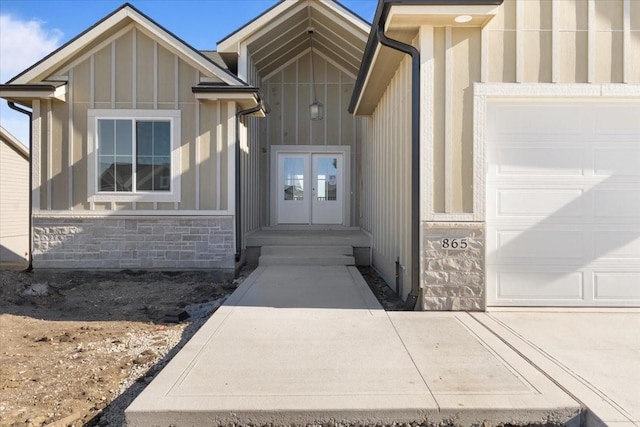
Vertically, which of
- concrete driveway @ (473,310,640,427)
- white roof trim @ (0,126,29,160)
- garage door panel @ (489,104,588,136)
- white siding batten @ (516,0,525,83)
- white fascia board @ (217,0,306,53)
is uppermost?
white fascia board @ (217,0,306,53)

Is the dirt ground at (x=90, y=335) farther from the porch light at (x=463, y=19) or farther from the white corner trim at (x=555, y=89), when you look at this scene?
the porch light at (x=463, y=19)

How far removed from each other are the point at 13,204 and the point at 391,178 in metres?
16.3

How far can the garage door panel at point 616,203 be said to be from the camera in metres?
5.11

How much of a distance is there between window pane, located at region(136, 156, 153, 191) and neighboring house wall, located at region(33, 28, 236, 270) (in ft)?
0.83

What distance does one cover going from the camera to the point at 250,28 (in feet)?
31.1

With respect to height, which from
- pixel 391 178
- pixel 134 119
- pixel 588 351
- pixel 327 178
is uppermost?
pixel 134 119

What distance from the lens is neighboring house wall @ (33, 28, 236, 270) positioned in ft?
28.4

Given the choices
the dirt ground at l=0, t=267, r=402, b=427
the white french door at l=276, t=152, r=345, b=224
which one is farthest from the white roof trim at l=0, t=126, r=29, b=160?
the white french door at l=276, t=152, r=345, b=224

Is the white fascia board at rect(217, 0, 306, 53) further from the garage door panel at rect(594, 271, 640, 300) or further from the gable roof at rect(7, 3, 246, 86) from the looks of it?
the garage door panel at rect(594, 271, 640, 300)

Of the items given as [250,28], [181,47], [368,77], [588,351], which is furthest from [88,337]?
[250,28]

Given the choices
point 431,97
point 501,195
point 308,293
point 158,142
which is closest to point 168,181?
point 158,142

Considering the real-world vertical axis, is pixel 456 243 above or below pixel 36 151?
below

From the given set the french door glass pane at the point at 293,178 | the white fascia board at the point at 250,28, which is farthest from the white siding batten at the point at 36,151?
the french door glass pane at the point at 293,178

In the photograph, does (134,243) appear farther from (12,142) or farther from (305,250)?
(12,142)
